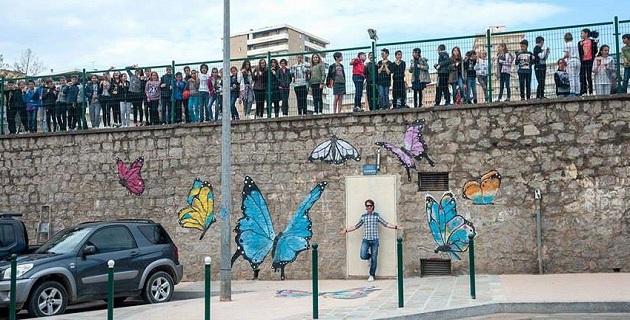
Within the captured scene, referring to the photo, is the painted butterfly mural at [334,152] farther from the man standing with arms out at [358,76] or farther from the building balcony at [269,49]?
the building balcony at [269,49]

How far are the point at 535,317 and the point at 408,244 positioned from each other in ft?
19.3

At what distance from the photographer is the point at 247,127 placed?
18.7 meters

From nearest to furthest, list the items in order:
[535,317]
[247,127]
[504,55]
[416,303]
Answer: [535,317], [416,303], [504,55], [247,127]

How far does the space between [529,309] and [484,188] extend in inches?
202

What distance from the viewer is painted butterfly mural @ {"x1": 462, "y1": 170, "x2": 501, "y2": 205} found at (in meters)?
16.8

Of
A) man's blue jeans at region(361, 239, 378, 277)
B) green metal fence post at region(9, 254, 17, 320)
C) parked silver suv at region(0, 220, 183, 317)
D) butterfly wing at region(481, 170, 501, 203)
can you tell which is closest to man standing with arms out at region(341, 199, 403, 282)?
man's blue jeans at region(361, 239, 378, 277)

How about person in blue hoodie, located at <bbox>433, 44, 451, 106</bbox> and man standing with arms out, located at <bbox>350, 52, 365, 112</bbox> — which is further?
man standing with arms out, located at <bbox>350, 52, 365, 112</bbox>

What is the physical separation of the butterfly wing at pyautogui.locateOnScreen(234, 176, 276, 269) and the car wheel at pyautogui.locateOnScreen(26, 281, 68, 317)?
5.74m

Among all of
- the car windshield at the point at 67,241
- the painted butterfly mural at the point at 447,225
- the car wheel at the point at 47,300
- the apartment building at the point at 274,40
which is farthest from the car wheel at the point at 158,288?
Result: the apartment building at the point at 274,40

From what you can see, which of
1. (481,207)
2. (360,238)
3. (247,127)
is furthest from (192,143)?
(481,207)

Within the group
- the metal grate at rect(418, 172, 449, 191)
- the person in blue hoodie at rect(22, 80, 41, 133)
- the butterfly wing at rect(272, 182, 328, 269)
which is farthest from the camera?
the person in blue hoodie at rect(22, 80, 41, 133)

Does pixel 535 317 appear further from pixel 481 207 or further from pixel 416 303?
pixel 481 207

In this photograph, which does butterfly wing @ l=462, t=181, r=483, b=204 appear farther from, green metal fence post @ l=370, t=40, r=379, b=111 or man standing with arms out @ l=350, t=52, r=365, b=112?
man standing with arms out @ l=350, t=52, r=365, b=112

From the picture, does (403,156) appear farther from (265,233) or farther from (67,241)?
(67,241)
